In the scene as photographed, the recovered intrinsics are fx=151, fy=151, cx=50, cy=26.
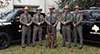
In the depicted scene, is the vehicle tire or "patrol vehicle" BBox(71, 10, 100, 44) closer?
the vehicle tire

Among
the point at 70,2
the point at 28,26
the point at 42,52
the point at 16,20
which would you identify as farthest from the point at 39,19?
the point at 70,2

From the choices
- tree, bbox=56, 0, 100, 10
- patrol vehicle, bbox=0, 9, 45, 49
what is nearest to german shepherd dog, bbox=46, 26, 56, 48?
patrol vehicle, bbox=0, 9, 45, 49

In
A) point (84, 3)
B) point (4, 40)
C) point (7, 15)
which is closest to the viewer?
point (4, 40)

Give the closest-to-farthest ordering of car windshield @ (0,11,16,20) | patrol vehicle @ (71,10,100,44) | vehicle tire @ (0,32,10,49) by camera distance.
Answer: vehicle tire @ (0,32,10,49) → patrol vehicle @ (71,10,100,44) → car windshield @ (0,11,16,20)

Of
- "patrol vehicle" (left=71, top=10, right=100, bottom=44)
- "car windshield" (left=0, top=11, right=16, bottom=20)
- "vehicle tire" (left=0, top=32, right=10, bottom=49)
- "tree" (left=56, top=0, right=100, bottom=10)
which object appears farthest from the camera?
"tree" (left=56, top=0, right=100, bottom=10)

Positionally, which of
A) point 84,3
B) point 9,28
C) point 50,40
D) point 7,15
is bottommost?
point 50,40

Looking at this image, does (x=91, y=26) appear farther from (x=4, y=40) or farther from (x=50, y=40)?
(x=4, y=40)

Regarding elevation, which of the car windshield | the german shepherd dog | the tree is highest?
the tree

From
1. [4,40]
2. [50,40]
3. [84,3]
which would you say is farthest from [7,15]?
[84,3]

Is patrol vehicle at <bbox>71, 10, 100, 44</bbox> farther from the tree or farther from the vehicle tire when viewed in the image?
the tree

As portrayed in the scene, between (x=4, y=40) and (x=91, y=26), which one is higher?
(x=91, y=26)

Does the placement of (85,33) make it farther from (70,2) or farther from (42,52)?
(70,2)

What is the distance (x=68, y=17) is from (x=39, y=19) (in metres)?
1.29

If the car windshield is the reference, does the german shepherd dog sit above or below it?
below
